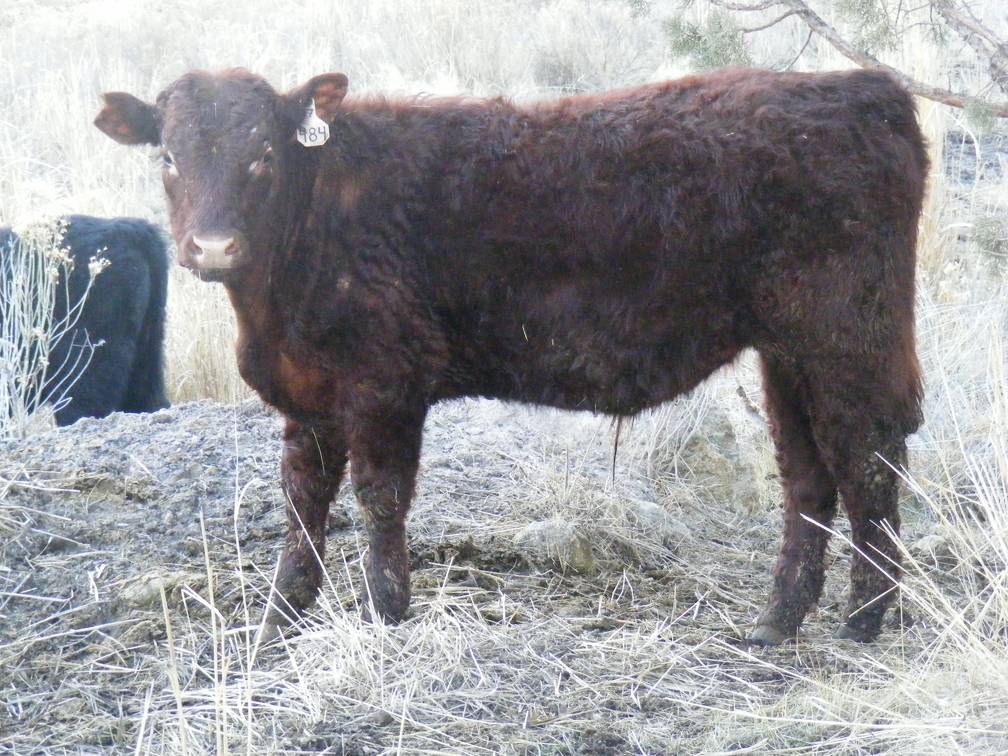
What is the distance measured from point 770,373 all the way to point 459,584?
148 cm

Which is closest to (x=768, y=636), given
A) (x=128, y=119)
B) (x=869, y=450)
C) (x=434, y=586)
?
(x=869, y=450)

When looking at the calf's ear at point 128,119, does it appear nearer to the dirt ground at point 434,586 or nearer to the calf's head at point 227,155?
the calf's head at point 227,155

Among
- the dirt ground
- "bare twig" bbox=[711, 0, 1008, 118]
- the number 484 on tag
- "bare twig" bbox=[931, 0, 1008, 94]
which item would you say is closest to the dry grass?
the dirt ground

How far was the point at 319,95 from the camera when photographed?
168 inches

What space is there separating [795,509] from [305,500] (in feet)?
6.20

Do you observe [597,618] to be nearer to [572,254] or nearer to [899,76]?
[572,254]

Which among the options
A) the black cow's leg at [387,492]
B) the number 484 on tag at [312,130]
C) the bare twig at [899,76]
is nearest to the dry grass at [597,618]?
the black cow's leg at [387,492]

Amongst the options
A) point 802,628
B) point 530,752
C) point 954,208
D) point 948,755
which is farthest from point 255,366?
point 954,208

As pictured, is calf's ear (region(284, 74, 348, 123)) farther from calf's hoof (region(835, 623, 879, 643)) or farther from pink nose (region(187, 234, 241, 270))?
calf's hoof (region(835, 623, 879, 643))

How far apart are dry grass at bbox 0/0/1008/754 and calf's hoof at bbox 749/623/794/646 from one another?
0.07m

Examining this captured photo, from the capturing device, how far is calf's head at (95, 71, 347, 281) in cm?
393

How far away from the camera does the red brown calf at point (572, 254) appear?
4.11 metres

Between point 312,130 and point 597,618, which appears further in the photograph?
point 597,618

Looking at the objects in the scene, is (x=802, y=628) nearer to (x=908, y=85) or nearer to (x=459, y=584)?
(x=459, y=584)
